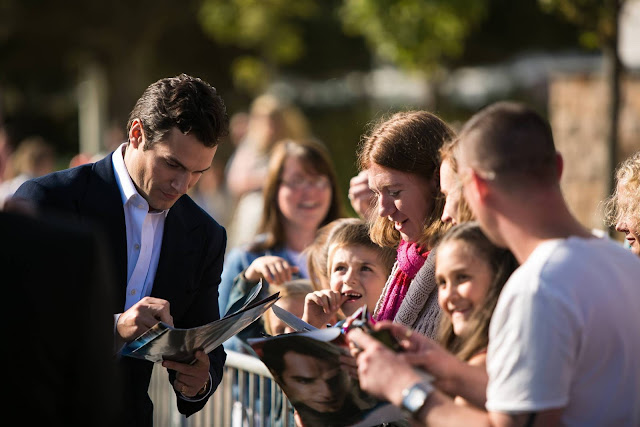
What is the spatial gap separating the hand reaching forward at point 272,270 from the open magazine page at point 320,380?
5.31 feet

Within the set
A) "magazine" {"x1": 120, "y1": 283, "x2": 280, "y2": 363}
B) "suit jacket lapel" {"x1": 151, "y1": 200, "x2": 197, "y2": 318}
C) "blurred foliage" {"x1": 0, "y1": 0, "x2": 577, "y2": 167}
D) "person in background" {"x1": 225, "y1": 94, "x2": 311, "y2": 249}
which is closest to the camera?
"magazine" {"x1": 120, "y1": 283, "x2": 280, "y2": 363}

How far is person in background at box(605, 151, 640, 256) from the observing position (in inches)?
149

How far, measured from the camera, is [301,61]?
97.1ft

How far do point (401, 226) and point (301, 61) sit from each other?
26.7 meters

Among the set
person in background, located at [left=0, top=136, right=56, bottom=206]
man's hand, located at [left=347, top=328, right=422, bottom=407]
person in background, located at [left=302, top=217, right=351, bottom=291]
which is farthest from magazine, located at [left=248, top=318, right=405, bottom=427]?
person in background, located at [left=0, top=136, right=56, bottom=206]

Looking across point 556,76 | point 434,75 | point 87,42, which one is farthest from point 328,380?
point 87,42

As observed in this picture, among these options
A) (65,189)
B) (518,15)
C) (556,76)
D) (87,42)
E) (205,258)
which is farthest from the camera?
(87,42)

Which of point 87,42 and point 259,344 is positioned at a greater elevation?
point 87,42

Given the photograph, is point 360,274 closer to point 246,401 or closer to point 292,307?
point 292,307

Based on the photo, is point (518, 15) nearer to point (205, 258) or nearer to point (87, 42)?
point (87, 42)

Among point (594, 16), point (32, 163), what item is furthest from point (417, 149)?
point (32, 163)

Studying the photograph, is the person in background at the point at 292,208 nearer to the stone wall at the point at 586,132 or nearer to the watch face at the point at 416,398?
the watch face at the point at 416,398

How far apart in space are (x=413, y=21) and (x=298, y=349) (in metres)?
9.43

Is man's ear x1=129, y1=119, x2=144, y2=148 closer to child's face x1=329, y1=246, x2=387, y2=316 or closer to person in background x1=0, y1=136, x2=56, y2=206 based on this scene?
child's face x1=329, y1=246, x2=387, y2=316
